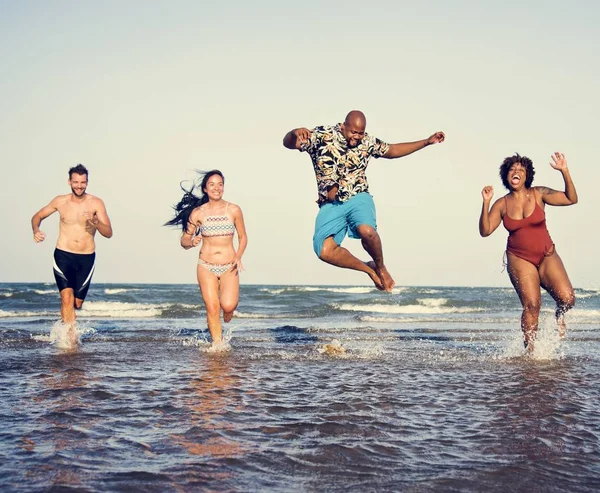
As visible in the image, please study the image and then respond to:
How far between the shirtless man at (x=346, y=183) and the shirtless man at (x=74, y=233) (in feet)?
10.6

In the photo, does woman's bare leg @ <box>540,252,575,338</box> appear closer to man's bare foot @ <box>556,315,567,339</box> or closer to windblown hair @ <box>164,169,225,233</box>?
man's bare foot @ <box>556,315,567,339</box>

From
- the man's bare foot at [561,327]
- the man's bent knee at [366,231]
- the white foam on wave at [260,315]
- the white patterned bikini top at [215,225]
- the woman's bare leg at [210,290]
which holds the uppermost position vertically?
the white patterned bikini top at [215,225]

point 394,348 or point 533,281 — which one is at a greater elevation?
point 533,281

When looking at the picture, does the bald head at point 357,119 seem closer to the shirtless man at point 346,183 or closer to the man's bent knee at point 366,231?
the shirtless man at point 346,183

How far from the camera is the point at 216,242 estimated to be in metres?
9.18

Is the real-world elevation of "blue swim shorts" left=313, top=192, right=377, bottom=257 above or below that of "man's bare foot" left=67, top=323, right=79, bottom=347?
above

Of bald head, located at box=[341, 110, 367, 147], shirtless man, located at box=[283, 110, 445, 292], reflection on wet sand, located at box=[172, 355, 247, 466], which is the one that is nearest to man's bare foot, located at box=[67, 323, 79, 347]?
reflection on wet sand, located at box=[172, 355, 247, 466]

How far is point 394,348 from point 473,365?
2.49 meters

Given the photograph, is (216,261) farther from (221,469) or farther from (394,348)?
(221,469)

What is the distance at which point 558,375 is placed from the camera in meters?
6.93

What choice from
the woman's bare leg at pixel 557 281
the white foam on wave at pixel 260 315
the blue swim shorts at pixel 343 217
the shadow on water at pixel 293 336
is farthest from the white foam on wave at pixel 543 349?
the white foam on wave at pixel 260 315

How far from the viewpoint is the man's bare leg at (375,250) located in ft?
27.9

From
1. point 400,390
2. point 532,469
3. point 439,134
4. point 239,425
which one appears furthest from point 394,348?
point 532,469

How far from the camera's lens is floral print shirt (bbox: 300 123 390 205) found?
831cm
